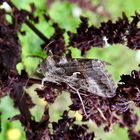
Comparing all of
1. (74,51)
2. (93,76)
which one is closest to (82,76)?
(93,76)

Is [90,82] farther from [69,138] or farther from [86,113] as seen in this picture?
[69,138]

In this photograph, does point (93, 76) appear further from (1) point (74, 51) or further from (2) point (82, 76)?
(1) point (74, 51)

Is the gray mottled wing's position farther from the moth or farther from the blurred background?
the blurred background

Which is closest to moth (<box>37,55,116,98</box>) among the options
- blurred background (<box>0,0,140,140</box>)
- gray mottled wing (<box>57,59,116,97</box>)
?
gray mottled wing (<box>57,59,116,97</box>)

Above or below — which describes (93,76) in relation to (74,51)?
below

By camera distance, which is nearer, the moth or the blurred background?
the moth

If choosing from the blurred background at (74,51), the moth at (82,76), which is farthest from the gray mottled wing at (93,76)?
the blurred background at (74,51)

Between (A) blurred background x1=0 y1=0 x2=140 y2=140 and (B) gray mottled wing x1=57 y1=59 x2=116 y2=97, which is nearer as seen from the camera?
(B) gray mottled wing x1=57 y1=59 x2=116 y2=97

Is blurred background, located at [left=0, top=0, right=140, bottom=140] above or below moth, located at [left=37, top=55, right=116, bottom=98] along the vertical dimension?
above

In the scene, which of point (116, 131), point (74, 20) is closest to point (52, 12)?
point (74, 20)
